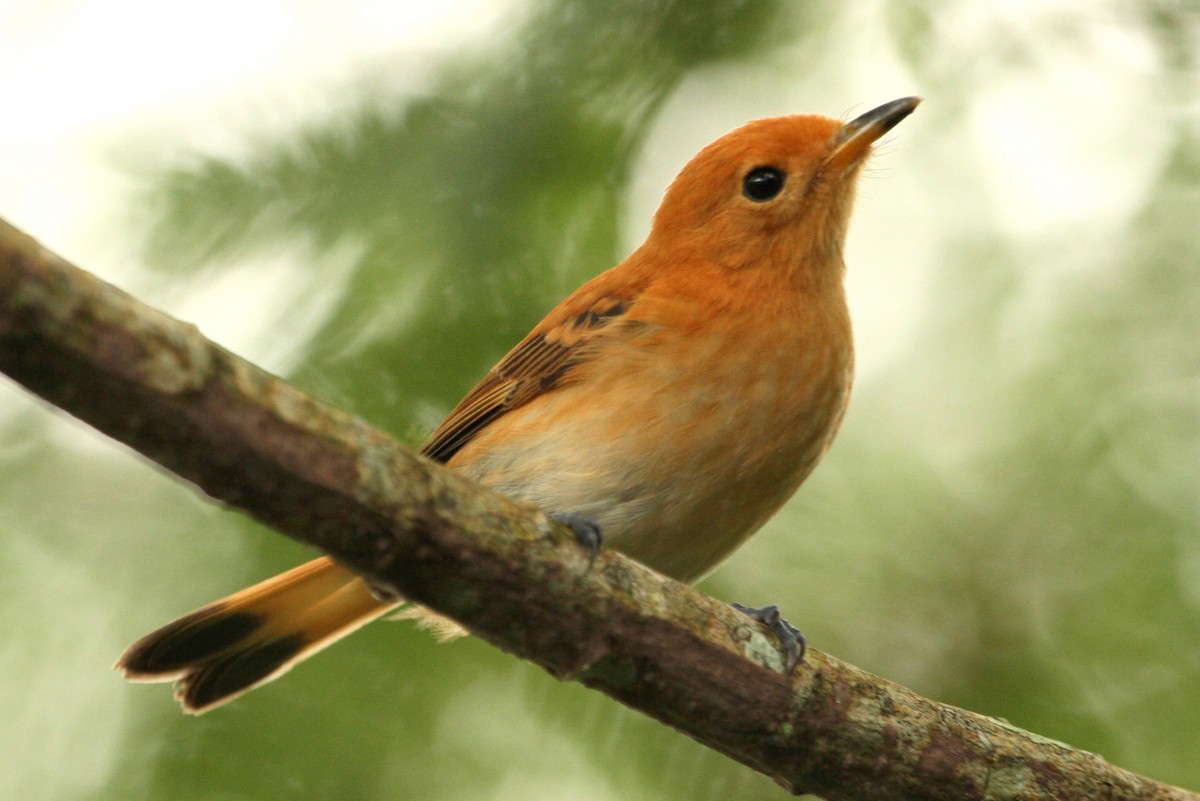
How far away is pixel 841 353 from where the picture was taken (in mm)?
4277

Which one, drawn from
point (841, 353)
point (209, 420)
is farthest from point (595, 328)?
point (209, 420)

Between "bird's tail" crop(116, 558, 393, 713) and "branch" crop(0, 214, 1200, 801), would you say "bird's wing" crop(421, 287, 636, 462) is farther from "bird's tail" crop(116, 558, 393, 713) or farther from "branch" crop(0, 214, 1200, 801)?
"branch" crop(0, 214, 1200, 801)

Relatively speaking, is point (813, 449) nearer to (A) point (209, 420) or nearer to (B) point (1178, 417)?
(B) point (1178, 417)

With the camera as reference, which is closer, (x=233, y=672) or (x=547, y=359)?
(x=233, y=672)

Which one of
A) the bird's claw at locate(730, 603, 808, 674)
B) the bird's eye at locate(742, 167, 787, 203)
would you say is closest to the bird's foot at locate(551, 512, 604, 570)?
the bird's claw at locate(730, 603, 808, 674)

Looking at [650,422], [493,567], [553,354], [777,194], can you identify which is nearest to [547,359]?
[553,354]

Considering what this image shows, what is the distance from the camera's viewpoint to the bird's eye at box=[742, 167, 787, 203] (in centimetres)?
475

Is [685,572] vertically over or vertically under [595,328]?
under

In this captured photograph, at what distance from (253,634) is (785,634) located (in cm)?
178

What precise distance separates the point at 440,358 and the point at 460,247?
0.33 meters

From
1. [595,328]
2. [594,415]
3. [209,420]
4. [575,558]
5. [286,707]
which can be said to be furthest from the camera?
[595,328]

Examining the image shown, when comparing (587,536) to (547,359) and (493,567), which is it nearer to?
(493,567)

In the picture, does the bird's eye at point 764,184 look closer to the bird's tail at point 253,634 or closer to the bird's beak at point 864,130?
the bird's beak at point 864,130

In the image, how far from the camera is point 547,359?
4.35m
